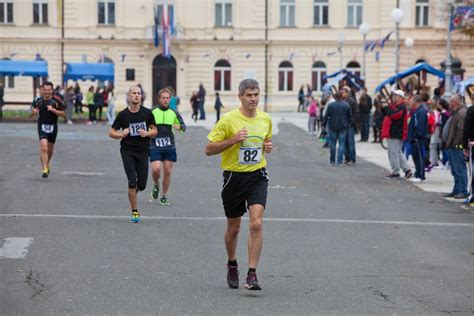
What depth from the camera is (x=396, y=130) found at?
72.6 ft

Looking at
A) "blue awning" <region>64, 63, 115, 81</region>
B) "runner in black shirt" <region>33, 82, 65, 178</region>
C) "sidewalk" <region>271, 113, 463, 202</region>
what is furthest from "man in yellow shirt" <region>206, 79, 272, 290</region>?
"blue awning" <region>64, 63, 115, 81</region>

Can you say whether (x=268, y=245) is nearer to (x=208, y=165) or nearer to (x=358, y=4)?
(x=208, y=165)

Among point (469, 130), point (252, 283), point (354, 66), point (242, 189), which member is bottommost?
point (252, 283)

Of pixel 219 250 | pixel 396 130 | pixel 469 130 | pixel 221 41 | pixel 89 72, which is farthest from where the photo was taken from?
pixel 221 41

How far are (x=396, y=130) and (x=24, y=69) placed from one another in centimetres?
3095

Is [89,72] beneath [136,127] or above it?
above

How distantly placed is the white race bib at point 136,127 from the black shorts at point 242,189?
480cm

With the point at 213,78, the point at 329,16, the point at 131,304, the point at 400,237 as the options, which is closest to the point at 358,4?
the point at 329,16

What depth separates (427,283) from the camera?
1014 centimetres

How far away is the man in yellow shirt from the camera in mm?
9617

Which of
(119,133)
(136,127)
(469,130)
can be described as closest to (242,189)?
(119,133)

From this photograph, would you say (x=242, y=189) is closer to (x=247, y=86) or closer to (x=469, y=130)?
(x=247, y=86)

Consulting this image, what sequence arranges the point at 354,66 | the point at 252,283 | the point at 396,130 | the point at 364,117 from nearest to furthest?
the point at 252,283, the point at 396,130, the point at 364,117, the point at 354,66

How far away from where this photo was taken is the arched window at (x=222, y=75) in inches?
2776
